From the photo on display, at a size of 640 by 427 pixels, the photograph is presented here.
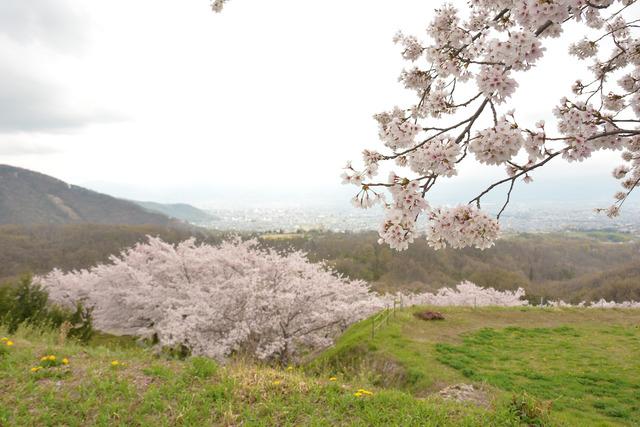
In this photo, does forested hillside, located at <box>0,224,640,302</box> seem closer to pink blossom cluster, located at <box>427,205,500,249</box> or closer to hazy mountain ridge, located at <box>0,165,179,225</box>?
pink blossom cluster, located at <box>427,205,500,249</box>

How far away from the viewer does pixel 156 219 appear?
121625 mm

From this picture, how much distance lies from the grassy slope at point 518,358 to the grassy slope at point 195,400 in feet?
6.61

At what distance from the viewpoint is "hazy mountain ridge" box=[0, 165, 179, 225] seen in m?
117

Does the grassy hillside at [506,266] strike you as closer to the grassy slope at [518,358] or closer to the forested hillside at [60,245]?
the forested hillside at [60,245]

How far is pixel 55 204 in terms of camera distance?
125 meters

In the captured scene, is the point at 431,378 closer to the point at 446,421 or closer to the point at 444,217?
the point at 446,421

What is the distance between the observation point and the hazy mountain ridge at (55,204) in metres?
117

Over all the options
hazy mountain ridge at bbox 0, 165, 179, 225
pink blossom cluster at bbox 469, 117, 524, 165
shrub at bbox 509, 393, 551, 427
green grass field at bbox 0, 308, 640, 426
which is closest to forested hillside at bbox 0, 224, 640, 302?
green grass field at bbox 0, 308, 640, 426

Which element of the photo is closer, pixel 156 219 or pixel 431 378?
pixel 431 378

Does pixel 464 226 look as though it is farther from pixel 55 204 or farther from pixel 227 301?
pixel 55 204

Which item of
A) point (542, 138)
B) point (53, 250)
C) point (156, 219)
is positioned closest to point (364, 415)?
point (542, 138)

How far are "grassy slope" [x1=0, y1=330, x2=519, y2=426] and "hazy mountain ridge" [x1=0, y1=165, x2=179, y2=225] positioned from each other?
393 feet

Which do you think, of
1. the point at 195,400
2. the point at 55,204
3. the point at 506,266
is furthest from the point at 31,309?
the point at 55,204

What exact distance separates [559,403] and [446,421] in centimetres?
386
